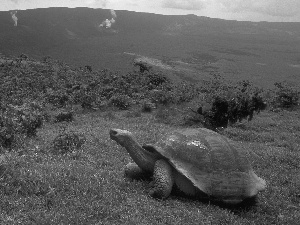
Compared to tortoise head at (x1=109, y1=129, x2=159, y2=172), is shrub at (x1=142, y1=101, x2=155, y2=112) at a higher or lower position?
lower

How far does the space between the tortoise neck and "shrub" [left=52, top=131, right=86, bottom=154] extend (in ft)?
9.32

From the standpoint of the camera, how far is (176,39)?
82500 millimetres

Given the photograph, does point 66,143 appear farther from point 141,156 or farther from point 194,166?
point 194,166

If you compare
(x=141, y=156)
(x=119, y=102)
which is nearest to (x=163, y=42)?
(x=119, y=102)

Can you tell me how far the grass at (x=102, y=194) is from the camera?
5.92m

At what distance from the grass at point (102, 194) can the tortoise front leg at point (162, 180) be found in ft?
0.54

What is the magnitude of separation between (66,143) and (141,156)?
10.3 ft

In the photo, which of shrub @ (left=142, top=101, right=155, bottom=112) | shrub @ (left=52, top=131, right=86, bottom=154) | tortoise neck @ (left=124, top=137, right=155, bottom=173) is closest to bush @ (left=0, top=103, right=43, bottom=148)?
shrub @ (left=52, top=131, right=86, bottom=154)

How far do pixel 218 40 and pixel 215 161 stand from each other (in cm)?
8017

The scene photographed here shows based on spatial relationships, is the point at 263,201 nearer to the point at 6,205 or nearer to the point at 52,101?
the point at 6,205

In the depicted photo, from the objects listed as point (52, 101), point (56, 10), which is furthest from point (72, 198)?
point (56, 10)

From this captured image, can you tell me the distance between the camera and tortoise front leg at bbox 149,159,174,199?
23.0ft

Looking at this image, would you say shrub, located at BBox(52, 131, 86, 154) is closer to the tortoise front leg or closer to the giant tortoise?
the giant tortoise

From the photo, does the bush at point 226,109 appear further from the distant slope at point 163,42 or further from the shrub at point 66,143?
the distant slope at point 163,42
